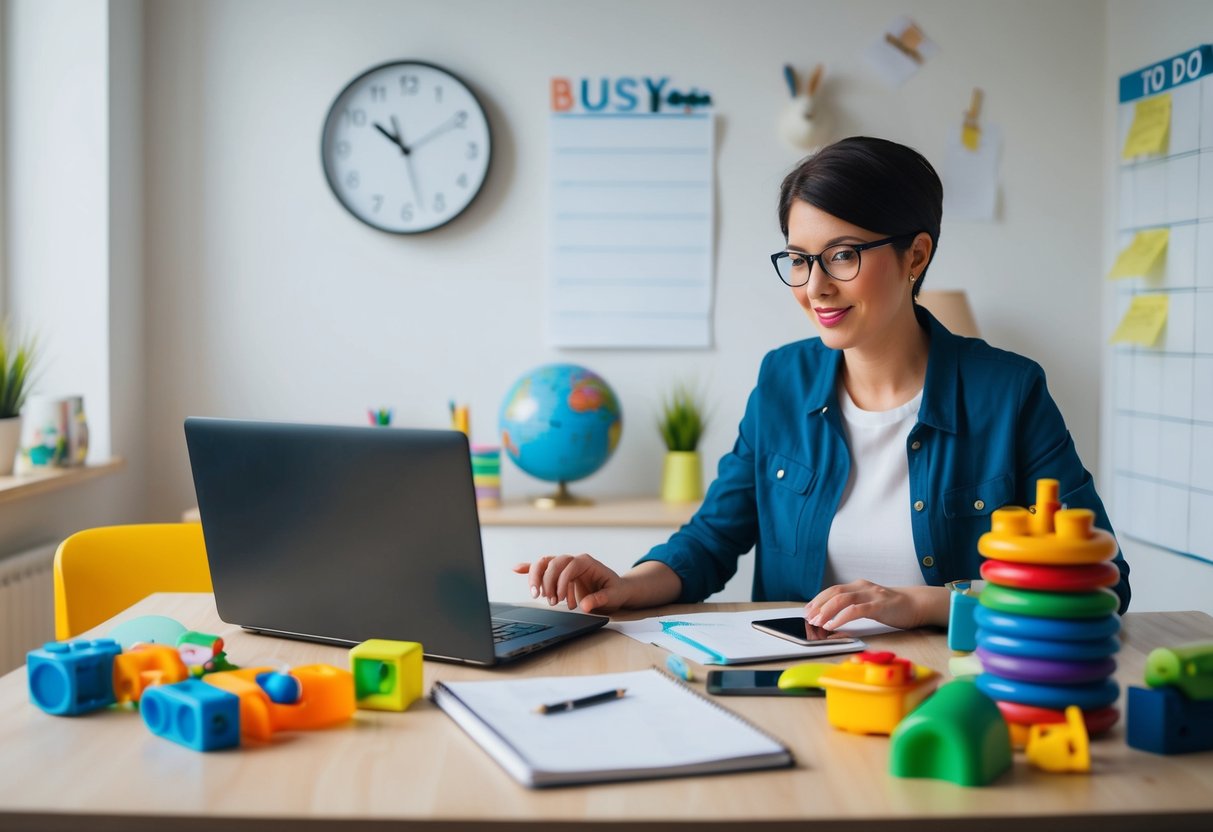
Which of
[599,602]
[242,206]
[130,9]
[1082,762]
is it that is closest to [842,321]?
[599,602]

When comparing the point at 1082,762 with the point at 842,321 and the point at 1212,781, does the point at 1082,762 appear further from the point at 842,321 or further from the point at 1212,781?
the point at 842,321

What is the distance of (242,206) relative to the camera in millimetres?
3172

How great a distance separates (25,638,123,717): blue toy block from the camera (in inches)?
42.0

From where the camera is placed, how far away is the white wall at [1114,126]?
8.65ft

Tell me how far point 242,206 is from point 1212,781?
2.82 metres

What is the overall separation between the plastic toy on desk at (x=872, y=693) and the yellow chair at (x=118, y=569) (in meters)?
1.19

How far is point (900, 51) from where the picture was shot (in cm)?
312

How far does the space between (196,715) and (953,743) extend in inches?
23.9

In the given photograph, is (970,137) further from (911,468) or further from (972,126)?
(911,468)

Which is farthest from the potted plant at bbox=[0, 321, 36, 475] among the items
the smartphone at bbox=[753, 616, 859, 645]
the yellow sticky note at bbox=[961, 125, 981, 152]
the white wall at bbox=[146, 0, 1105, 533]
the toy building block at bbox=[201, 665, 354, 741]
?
the yellow sticky note at bbox=[961, 125, 981, 152]

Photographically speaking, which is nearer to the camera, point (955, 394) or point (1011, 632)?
point (1011, 632)

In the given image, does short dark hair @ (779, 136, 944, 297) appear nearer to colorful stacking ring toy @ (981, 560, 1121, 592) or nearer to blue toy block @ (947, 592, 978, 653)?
blue toy block @ (947, 592, 978, 653)

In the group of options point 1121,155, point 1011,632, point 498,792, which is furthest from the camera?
point 1121,155

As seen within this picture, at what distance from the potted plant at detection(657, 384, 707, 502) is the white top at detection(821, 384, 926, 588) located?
1.31 meters
